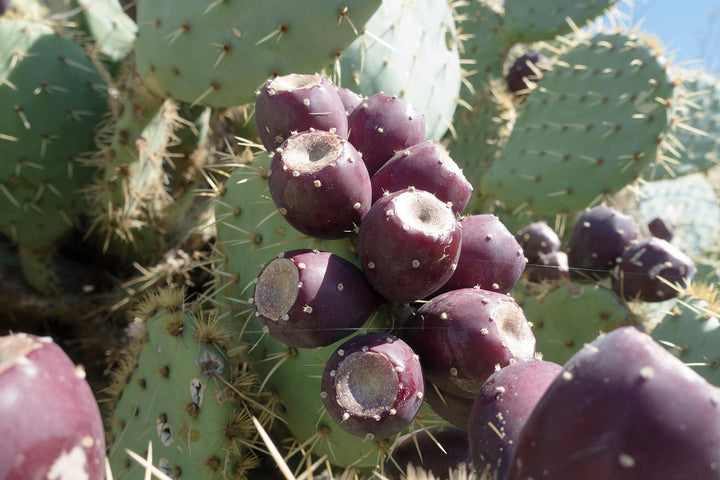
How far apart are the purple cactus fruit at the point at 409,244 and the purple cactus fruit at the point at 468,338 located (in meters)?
0.05

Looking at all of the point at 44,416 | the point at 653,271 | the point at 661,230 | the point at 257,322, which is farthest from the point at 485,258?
the point at 661,230

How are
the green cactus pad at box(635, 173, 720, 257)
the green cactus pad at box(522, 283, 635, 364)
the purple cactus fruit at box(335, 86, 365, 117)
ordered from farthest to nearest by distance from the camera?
the green cactus pad at box(635, 173, 720, 257) → the green cactus pad at box(522, 283, 635, 364) → the purple cactus fruit at box(335, 86, 365, 117)

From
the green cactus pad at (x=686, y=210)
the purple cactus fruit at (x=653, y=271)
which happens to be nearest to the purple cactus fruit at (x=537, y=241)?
the purple cactus fruit at (x=653, y=271)

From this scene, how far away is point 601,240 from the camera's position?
1.81m

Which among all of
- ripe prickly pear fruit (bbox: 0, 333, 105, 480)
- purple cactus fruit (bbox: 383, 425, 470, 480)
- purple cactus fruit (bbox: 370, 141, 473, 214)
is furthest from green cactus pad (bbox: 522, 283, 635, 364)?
ripe prickly pear fruit (bbox: 0, 333, 105, 480)

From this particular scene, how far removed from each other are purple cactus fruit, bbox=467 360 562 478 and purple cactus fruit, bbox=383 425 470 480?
27cm

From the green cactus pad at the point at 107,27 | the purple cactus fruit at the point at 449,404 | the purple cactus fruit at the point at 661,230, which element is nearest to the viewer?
the purple cactus fruit at the point at 449,404

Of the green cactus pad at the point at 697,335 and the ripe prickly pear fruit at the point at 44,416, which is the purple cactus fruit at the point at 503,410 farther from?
the green cactus pad at the point at 697,335

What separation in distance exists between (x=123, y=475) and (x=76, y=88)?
146 cm

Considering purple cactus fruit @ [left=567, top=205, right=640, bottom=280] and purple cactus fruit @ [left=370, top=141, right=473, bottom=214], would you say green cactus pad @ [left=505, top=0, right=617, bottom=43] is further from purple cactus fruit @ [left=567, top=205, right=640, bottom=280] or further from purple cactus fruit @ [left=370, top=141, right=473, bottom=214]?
purple cactus fruit @ [left=370, top=141, right=473, bottom=214]

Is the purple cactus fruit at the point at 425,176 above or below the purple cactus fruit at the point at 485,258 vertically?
above

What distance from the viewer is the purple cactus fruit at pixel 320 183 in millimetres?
893

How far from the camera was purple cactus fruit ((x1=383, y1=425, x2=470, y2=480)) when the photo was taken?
101cm

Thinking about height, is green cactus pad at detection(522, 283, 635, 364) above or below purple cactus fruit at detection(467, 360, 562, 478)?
below
